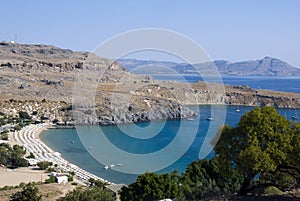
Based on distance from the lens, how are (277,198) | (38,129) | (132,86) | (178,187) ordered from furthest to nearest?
(132,86), (38,129), (178,187), (277,198)

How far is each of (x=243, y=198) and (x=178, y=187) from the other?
185 inches

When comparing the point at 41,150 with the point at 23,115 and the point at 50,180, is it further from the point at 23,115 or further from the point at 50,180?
the point at 23,115

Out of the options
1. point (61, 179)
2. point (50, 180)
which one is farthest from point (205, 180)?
point (50, 180)

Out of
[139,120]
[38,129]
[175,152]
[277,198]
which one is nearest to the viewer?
[277,198]

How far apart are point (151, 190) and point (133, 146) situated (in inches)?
908

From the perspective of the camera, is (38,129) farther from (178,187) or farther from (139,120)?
(178,187)

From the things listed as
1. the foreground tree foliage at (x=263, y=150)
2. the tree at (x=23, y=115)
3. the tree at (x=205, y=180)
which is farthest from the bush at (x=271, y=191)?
the tree at (x=23, y=115)

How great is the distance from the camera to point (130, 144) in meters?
36.6

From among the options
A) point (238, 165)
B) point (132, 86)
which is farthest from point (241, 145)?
point (132, 86)

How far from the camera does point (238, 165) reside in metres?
9.64

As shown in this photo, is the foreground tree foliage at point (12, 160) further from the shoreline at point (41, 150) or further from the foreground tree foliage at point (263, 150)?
the foreground tree foliage at point (263, 150)

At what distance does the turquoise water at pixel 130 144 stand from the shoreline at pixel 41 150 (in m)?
1.05

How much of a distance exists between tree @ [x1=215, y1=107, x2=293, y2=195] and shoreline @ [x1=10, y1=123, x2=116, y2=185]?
1339 cm

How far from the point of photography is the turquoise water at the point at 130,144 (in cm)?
2736
